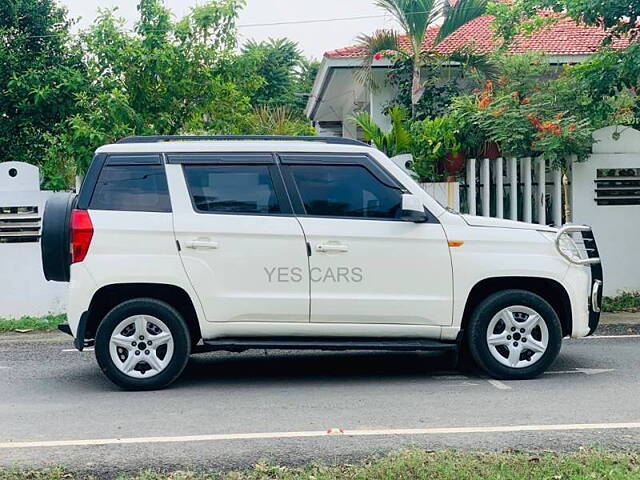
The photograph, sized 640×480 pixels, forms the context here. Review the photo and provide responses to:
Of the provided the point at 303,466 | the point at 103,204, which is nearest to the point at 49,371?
the point at 103,204

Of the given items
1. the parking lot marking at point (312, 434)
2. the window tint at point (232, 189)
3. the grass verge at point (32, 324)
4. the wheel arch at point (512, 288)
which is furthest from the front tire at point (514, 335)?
the grass verge at point (32, 324)

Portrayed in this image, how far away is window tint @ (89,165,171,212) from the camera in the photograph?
23.9 feet

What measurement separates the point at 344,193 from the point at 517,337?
1869 mm

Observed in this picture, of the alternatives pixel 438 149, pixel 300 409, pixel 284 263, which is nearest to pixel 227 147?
pixel 284 263

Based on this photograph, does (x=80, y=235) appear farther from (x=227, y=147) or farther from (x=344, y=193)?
(x=344, y=193)

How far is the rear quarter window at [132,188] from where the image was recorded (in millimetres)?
7277

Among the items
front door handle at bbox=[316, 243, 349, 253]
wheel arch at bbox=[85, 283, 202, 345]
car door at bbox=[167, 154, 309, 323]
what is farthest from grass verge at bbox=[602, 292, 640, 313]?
wheel arch at bbox=[85, 283, 202, 345]

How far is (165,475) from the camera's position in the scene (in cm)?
495

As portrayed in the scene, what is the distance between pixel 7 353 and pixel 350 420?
186 inches

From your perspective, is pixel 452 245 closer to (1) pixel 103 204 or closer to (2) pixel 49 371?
(1) pixel 103 204

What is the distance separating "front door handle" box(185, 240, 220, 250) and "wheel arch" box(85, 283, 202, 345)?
1.19ft

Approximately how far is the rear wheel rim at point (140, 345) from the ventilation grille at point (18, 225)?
15.8 ft

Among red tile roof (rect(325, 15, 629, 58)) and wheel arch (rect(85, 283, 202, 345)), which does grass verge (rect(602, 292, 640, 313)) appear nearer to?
red tile roof (rect(325, 15, 629, 58))

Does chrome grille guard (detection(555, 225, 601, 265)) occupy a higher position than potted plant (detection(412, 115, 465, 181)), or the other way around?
potted plant (detection(412, 115, 465, 181))
